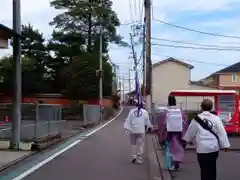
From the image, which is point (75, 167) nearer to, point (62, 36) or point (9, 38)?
point (9, 38)

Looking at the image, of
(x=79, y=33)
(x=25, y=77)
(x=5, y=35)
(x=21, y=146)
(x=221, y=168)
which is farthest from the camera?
(x=79, y=33)

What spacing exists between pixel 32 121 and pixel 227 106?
1085 cm

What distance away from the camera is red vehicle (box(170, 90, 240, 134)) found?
24.2m

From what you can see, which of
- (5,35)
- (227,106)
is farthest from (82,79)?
(5,35)

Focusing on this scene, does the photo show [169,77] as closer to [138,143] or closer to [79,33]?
[79,33]

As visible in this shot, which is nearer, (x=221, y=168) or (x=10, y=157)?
(x=221, y=168)

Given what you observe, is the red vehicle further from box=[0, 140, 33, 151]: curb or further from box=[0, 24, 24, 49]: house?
box=[0, 24, 24, 49]: house

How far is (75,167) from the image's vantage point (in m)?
12.8

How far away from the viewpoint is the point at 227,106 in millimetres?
25094

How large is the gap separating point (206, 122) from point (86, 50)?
186 feet

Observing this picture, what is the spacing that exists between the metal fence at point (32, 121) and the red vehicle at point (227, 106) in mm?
6675

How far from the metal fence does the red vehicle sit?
6675 mm

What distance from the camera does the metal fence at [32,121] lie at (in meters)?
18.5

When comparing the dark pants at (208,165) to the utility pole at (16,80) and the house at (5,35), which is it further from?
the utility pole at (16,80)
